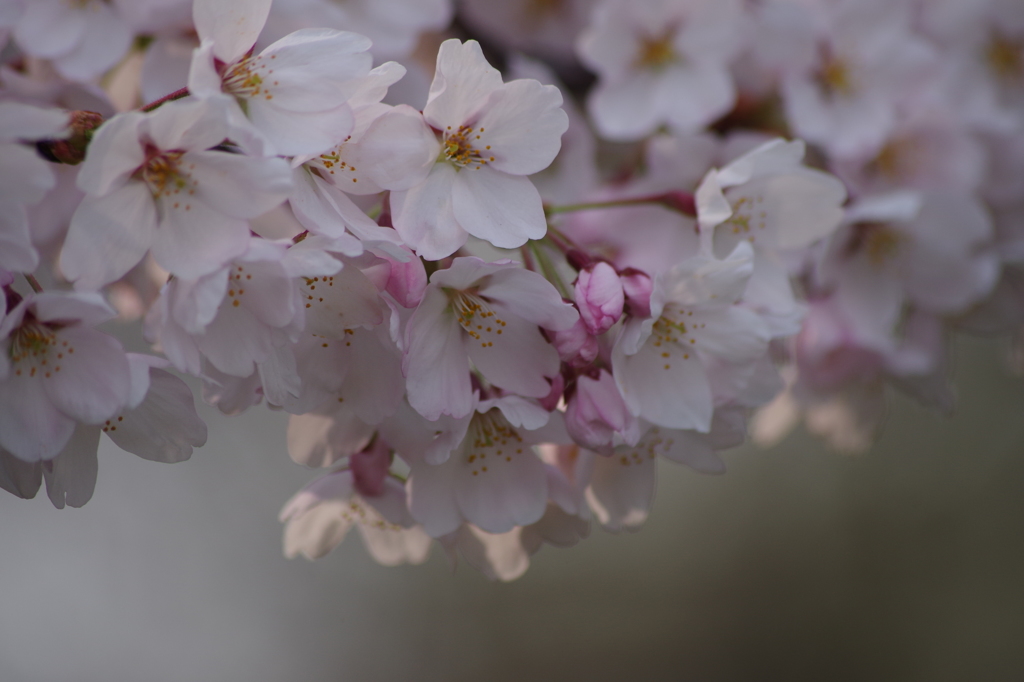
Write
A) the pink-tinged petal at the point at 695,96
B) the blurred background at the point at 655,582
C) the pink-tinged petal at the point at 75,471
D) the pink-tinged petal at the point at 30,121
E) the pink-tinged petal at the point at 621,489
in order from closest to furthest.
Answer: the pink-tinged petal at the point at 30,121 < the pink-tinged petal at the point at 75,471 < the pink-tinged petal at the point at 621,489 < the pink-tinged petal at the point at 695,96 < the blurred background at the point at 655,582

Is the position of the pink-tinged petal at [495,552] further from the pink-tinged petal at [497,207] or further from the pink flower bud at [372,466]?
the pink-tinged petal at [497,207]

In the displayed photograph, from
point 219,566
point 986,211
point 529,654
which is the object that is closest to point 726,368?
point 986,211

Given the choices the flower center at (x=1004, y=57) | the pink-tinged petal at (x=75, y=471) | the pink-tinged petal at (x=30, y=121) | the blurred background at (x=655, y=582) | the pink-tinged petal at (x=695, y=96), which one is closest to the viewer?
the pink-tinged petal at (x=30, y=121)

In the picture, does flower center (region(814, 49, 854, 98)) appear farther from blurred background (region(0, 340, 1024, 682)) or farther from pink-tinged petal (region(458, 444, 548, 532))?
blurred background (region(0, 340, 1024, 682))

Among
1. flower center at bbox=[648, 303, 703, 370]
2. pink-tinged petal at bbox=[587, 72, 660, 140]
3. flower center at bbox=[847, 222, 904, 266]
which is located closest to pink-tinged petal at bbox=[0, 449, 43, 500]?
flower center at bbox=[648, 303, 703, 370]

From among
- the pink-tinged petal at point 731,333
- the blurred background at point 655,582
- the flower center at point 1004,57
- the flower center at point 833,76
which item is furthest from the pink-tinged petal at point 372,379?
the blurred background at point 655,582

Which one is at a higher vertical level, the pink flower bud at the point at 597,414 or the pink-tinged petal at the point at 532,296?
the pink-tinged petal at the point at 532,296

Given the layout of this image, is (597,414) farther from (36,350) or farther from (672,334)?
(36,350)
